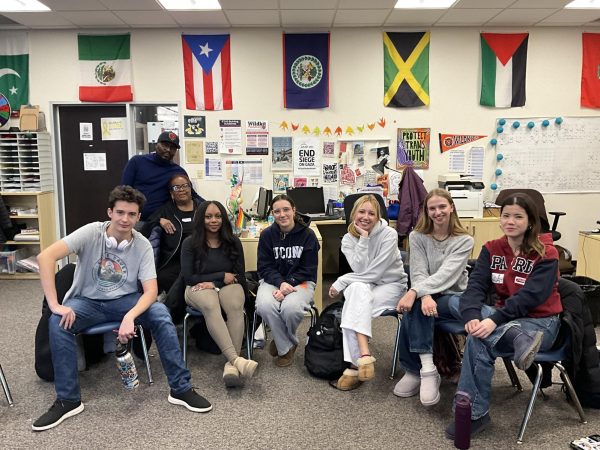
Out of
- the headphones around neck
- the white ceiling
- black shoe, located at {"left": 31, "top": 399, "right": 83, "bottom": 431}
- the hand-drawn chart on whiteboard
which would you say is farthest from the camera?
the hand-drawn chart on whiteboard

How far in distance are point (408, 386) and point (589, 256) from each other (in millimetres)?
2417

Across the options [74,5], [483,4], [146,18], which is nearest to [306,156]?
[146,18]

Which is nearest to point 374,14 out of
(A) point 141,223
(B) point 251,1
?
(B) point 251,1

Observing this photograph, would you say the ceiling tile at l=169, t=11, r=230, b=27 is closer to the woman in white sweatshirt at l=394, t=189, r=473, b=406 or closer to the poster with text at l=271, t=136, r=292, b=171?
the poster with text at l=271, t=136, r=292, b=171

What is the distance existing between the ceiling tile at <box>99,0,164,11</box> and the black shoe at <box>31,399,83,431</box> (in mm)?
3406

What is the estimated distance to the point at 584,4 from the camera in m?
4.37

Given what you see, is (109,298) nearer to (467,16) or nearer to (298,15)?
(298,15)

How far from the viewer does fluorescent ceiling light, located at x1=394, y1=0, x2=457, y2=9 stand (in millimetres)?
4270

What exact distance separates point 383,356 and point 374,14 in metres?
3.26

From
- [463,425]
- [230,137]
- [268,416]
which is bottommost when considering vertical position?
[268,416]

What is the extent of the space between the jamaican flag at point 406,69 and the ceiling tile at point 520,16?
72cm

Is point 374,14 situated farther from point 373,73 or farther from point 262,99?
point 262,99

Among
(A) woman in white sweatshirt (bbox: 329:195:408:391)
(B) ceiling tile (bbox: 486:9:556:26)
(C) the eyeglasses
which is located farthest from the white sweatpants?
(B) ceiling tile (bbox: 486:9:556:26)

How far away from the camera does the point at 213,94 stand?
499cm
